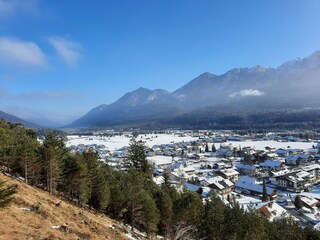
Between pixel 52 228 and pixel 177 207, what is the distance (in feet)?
46.5

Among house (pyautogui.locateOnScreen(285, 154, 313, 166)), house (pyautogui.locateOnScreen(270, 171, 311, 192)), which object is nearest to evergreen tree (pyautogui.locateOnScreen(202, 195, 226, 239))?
house (pyautogui.locateOnScreen(270, 171, 311, 192))

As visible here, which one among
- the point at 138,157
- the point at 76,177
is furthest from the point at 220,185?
the point at 76,177

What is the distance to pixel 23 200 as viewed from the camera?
55.1 ft

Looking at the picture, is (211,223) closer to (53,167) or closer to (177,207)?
(177,207)

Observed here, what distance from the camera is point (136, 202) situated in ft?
92.2

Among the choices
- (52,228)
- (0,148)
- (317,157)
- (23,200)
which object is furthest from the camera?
(317,157)

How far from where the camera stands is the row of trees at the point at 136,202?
23.2m

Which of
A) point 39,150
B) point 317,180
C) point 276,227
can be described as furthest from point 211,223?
point 317,180

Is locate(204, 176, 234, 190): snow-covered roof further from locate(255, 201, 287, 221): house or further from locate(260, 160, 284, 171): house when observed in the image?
locate(260, 160, 284, 171): house

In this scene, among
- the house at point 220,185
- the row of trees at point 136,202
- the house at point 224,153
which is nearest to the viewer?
the row of trees at point 136,202

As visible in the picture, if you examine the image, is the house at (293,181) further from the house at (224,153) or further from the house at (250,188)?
the house at (224,153)

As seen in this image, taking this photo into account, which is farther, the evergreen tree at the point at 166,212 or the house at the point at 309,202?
the house at the point at 309,202

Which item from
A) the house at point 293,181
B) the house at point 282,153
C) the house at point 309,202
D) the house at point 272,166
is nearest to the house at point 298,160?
the house at point 272,166

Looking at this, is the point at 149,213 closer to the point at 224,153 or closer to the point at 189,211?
the point at 189,211
